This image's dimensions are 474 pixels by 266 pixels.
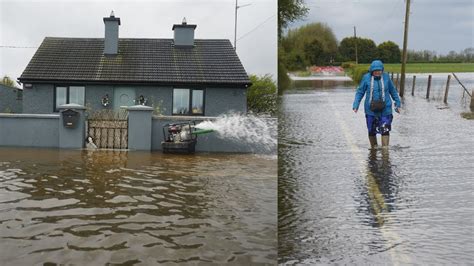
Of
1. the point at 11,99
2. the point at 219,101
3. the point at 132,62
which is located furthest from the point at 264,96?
the point at 11,99

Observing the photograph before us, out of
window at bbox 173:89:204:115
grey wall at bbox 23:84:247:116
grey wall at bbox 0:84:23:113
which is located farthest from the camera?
grey wall at bbox 0:84:23:113

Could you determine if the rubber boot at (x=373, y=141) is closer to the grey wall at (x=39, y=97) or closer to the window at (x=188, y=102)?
the window at (x=188, y=102)

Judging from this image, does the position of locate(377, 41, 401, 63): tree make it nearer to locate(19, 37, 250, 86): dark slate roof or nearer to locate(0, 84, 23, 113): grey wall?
locate(19, 37, 250, 86): dark slate roof

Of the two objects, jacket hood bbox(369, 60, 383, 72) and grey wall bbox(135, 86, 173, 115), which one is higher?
jacket hood bbox(369, 60, 383, 72)

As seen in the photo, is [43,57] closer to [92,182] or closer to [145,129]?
[145,129]

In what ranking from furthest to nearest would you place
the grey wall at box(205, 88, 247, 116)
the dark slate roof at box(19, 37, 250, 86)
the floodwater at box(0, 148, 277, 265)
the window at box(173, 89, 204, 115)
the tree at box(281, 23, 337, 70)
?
the dark slate roof at box(19, 37, 250, 86) < the window at box(173, 89, 204, 115) < the grey wall at box(205, 88, 247, 116) < the floodwater at box(0, 148, 277, 265) < the tree at box(281, 23, 337, 70)

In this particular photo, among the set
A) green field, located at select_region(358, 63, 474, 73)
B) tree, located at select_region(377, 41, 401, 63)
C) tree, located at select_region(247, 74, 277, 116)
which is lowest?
tree, located at select_region(247, 74, 277, 116)

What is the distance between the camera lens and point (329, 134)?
7.11ft

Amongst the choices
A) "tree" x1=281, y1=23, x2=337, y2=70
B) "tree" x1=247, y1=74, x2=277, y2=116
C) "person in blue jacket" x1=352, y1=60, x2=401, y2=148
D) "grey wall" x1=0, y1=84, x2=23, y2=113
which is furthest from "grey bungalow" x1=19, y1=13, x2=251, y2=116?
"tree" x1=281, y1=23, x2=337, y2=70

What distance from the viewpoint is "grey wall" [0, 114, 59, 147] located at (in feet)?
26.8

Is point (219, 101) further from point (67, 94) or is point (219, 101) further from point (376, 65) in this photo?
point (376, 65)

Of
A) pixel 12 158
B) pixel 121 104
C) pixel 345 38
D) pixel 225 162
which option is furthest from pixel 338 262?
pixel 121 104

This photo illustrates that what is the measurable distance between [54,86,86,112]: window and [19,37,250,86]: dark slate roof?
18cm

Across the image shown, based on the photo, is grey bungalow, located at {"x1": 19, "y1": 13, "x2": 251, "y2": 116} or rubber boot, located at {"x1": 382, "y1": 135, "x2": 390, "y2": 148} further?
grey bungalow, located at {"x1": 19, "y1": 13, "x2": 251, "y2": 116}
